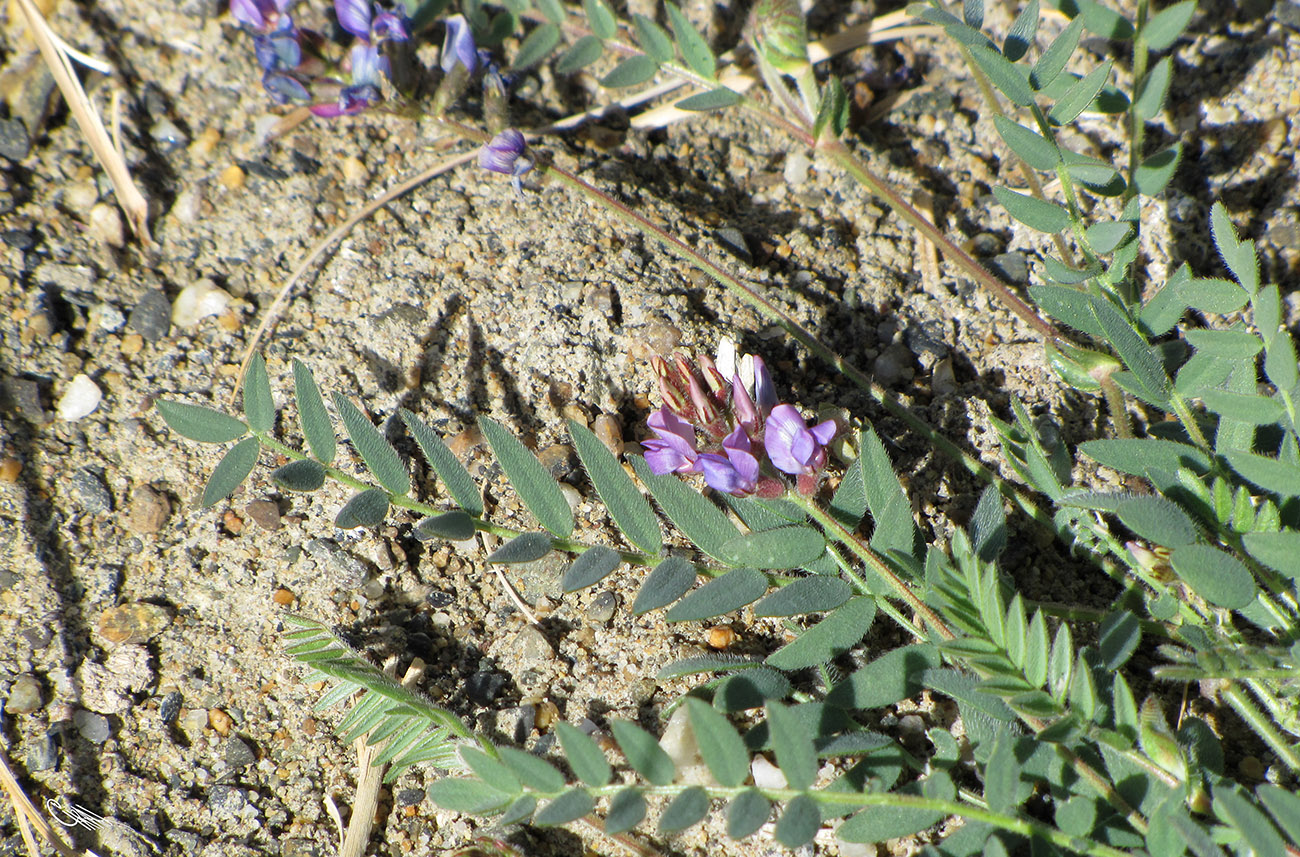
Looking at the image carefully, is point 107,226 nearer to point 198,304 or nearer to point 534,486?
point 198,304

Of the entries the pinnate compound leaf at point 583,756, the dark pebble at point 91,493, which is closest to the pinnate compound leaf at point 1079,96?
the pinnate compound leaf at point 583,756

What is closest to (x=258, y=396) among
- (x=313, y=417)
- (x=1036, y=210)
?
(x=313, y=417)

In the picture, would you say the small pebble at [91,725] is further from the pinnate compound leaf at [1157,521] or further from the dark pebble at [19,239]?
the pinnate compound leaf at [1157,521]

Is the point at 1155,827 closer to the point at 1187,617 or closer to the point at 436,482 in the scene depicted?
the point at 1187,617

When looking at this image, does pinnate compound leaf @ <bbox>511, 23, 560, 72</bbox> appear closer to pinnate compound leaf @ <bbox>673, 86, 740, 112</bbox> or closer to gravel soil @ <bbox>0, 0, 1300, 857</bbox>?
gravel soil @ <bbox>0, 0, 1300, 857</bbox>

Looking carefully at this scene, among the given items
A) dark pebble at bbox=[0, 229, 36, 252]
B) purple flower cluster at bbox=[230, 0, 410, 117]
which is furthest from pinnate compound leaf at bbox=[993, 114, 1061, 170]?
dark pebble at bbox=[0, 229, 36, 252]
